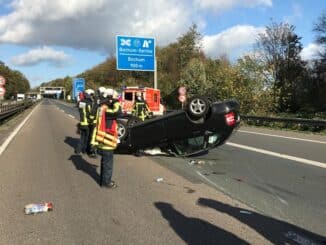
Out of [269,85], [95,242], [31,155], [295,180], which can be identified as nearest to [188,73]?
[269,85]

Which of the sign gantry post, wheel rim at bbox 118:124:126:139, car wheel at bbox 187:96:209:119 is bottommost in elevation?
wheel rim at bbox 118:124:126:139

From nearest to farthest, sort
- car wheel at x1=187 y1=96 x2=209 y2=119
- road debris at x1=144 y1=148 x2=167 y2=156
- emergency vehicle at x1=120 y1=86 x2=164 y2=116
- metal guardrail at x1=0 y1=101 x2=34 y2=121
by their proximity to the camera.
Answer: car wheel at x1=187 y1=96 x2=209 y2=119, road debris at x1=144 y1=148 x2=167 y2=156, emergency vehicle at x1=120 y1=86 x2=164 y2=116, metal guardrail at x1=0 y1=101 x2=34 y2=121

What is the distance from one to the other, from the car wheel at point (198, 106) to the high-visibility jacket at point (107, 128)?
2.74 m

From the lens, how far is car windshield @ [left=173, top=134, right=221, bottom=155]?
1251 cm

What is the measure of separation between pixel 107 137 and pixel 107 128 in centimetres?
16

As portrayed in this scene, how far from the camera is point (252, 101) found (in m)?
38.0

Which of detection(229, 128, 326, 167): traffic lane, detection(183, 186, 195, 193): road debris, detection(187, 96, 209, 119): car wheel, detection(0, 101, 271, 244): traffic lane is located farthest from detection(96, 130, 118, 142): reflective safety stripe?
detection(229, 128, 326, 167): traffic lane

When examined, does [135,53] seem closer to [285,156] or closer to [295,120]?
[295,120]

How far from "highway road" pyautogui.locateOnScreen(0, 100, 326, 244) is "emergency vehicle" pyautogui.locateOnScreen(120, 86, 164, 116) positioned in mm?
17204

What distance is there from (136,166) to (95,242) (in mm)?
6209

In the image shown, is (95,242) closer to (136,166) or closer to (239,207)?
(239,207)

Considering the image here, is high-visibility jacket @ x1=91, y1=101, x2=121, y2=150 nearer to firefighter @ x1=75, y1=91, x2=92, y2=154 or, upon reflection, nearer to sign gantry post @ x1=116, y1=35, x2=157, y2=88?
firefighter @ x1=75, y1=91, x2=92, y2=154

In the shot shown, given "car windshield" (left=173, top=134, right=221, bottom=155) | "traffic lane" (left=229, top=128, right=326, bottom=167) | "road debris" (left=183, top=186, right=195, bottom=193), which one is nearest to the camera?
"road debris" (left=183, top=186, right=195, bottom=193)

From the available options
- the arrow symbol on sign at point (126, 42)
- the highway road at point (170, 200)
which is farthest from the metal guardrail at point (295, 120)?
the highway road at point (170, 200)
